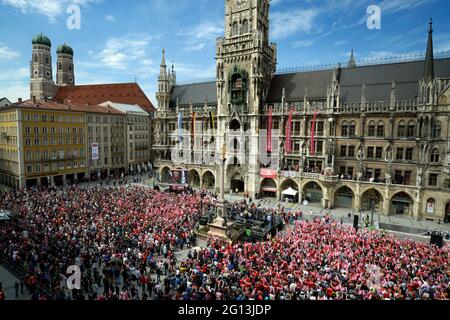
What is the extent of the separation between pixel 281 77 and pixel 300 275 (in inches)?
1842

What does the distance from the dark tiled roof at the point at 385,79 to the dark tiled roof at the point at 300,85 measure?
10.9 ft

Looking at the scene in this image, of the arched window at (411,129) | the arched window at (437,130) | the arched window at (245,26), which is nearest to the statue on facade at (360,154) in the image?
the arched window at (411,129)

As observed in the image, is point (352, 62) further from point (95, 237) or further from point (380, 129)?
point (95, 237)

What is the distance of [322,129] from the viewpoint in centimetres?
4912

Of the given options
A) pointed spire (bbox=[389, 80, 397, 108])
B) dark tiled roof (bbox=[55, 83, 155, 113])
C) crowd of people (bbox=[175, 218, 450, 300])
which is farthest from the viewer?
dark tiled roof (bbox=[55, 83, 155, 113])

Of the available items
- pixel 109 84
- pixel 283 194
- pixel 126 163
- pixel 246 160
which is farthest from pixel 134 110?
pixel 283 194

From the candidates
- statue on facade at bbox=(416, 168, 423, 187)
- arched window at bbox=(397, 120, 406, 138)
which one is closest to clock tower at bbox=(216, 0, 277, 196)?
arched window at bbox=(397, 120, 406, 138)

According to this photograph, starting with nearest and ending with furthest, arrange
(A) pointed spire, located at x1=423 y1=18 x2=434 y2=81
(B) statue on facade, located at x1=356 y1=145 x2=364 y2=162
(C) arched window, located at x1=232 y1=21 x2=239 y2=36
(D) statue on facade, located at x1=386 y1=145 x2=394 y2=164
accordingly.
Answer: (A) pointed spire, located at x1=423 y1=18 x2=434 y2=81, (D) statue on facade, located at x1=386 y1=145 x2=394 y2=164, (B) statue on facade, located at x1=356 y1=145 x2=364 y2=162, (C) arched window, located at x1=232 y1=21 x2=239 y2=36

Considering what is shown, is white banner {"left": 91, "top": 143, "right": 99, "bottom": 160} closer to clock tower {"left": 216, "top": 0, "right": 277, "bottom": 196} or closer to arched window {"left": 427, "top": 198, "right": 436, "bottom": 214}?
clock tower {"left": 216, "top": 0, "right": 277, "bottom": 196}

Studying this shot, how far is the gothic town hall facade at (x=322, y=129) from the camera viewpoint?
40.6m

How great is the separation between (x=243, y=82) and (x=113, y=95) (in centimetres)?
5923

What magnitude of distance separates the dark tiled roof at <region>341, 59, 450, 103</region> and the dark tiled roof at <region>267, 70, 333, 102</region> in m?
3.31

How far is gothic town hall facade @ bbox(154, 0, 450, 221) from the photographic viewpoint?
4059cm

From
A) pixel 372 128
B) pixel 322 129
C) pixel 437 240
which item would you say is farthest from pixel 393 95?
pixel 437 240
